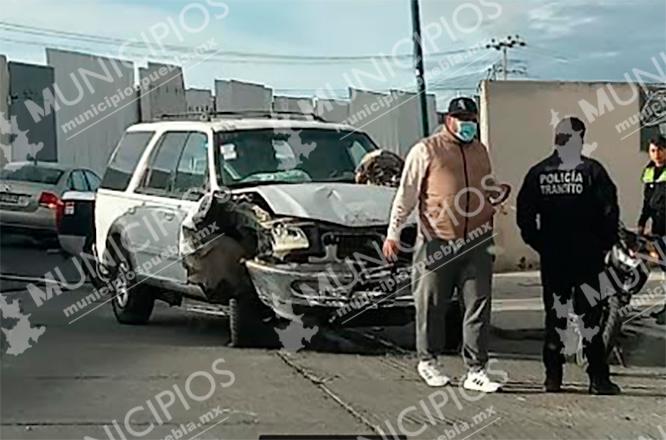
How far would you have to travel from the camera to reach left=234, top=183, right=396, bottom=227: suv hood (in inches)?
341

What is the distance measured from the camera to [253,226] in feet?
29.3

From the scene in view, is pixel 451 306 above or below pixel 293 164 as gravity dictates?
below

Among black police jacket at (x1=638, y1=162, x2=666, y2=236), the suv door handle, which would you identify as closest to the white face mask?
the suv door handle

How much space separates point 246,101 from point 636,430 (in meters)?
19.8

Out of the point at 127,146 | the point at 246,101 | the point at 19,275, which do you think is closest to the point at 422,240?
the point at 127,146

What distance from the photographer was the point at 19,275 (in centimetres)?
1474

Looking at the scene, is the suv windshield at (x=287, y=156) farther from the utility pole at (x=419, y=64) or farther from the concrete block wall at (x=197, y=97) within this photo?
the concrete block wall at (x=197, y=97)

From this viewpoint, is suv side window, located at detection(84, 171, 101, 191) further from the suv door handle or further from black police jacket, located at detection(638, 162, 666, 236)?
black police jacket, located at detection(638, 162, 666, 236)

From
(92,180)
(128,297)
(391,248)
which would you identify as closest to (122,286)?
(128,297)

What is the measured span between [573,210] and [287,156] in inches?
127

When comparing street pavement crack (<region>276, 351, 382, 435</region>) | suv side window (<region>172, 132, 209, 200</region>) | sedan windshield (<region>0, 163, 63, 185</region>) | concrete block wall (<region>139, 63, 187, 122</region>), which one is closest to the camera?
street pavement crack (<region>276, 351, 382, 435</region>)

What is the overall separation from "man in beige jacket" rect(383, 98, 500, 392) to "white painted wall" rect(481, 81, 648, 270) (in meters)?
7.91

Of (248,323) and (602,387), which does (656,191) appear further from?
(248,323)

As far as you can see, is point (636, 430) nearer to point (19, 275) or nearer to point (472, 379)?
point (472, 379)
